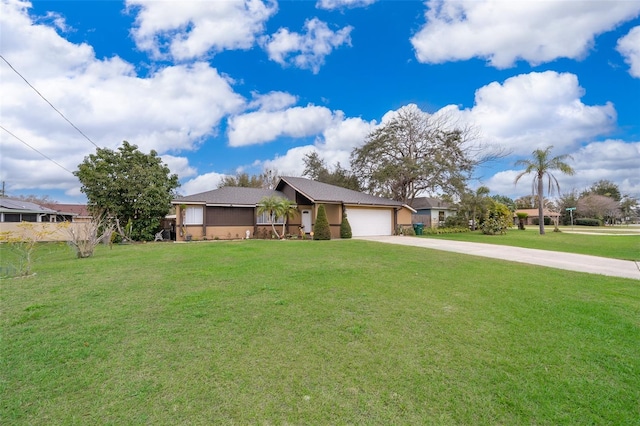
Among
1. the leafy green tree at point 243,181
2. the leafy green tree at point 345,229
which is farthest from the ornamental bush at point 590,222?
the leafy green tree at point 243,181

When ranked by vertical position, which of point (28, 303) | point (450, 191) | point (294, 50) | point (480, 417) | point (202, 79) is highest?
point (294, 50)

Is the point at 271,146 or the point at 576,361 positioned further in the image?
the point at 271,146

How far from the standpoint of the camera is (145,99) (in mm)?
15375

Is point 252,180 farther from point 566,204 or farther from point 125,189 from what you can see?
point 566,204

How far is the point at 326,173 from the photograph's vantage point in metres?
36.9

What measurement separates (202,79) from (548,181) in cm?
2837

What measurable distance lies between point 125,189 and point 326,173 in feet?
74.3

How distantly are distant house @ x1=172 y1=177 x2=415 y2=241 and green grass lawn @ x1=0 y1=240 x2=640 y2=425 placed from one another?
497 inches

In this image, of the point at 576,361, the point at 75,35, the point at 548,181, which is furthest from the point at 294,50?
the point at 548,181

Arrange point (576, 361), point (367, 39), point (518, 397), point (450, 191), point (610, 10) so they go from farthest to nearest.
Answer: point (450, 191) < point (367, 39) < point (610, 10) < point (576, 361) < point (518, 397)

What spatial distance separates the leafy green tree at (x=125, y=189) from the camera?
739 inches

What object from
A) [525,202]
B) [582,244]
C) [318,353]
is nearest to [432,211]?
[582,244]

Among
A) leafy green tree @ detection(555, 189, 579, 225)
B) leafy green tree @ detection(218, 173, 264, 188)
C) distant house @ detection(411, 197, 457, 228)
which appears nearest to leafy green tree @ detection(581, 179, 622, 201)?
leafy green tree @ detection(555, 189, 579, 225)

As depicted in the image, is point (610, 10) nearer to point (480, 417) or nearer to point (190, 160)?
point (480, 417)
